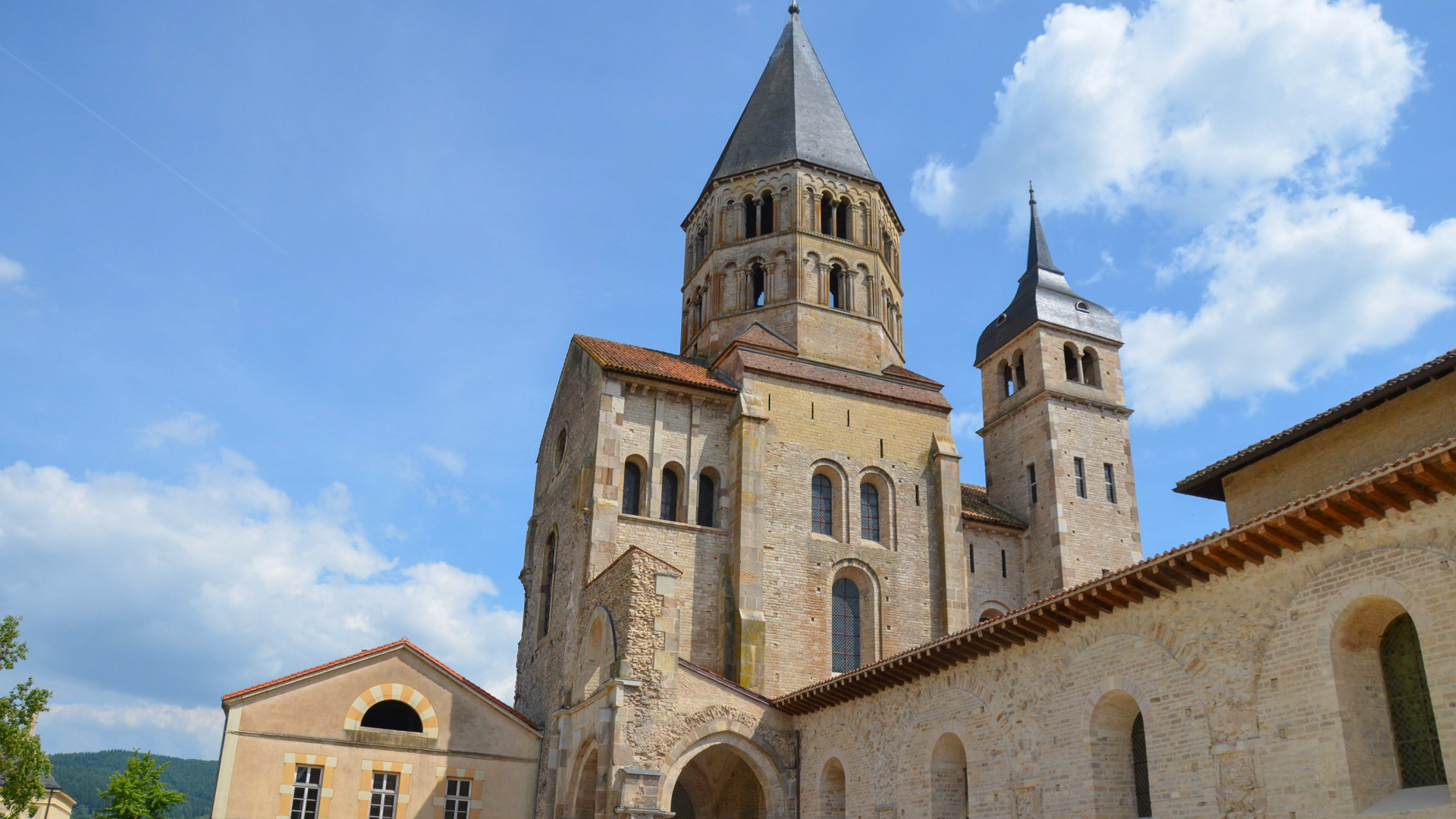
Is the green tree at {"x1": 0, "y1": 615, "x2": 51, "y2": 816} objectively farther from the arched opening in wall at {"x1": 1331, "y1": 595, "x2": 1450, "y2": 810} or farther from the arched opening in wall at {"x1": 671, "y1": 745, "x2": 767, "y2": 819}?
the arched opening in wall at {"x1": 1331, "y1": 595, "x2": 1450, "y2": 810}

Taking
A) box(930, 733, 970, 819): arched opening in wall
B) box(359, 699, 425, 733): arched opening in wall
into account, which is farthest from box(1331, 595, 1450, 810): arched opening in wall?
box(359, 699, 425, 733): arched opening in wall

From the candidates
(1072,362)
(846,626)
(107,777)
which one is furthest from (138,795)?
(107,777)

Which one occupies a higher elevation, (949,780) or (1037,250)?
(1037,250)

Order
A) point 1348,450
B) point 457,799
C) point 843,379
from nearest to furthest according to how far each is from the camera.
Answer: point 1348,450, point 457,799, point 843,379

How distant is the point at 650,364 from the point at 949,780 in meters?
13.4

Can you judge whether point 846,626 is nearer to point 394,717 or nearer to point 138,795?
point 394,717

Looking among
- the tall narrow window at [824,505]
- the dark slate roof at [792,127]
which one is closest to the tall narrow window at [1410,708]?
the tall narrow window at [824,505]

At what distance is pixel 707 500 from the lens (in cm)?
Answer: 2606

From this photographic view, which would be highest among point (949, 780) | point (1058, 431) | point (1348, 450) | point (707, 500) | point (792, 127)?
point (792, 127)

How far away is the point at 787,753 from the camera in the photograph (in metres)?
21.7

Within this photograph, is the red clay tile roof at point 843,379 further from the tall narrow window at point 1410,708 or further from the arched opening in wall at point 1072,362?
the tall narrow window at point 1410,708

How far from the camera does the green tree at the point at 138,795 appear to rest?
22828 millimetres

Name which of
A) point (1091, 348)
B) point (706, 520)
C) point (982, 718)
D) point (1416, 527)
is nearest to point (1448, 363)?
point (1416, 527)

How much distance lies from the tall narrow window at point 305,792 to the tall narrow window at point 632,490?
28.6ft
